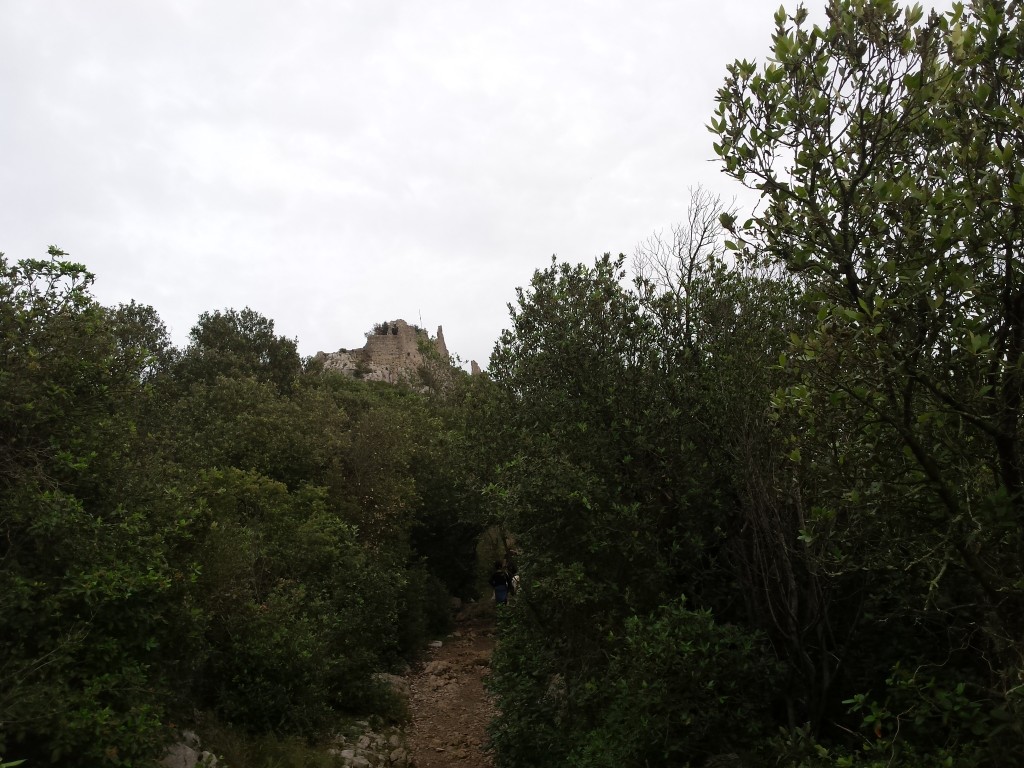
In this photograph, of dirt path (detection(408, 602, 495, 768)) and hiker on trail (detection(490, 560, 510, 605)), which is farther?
→ hiker on trail (detection(490, 560, 510, 605))

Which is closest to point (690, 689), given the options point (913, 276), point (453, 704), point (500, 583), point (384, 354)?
point (913, 276)

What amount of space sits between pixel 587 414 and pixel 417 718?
31.6ft

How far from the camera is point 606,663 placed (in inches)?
376

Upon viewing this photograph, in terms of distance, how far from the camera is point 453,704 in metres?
16.5

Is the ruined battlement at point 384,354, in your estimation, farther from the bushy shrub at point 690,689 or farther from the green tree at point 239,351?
the bushy shrub at point 690,689

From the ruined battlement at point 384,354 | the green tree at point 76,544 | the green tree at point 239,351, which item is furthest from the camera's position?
the ruined battlement at point 384,354

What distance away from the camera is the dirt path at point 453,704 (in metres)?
13.5

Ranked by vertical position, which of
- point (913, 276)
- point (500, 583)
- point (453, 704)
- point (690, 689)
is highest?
point (913, 276)

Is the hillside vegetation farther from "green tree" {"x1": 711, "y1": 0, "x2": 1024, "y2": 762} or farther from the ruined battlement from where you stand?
the ruined battlement

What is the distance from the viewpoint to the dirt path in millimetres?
13523

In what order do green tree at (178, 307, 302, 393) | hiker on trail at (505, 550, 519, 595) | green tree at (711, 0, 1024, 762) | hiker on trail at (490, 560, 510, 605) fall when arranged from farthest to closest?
green tree at (178, 307, 302, 393) < hiker on trail at (490, 560, 510, 605) < hiker on trail at (505, 550, 519, 595) < green tree at (711, 0, 1024, 762)

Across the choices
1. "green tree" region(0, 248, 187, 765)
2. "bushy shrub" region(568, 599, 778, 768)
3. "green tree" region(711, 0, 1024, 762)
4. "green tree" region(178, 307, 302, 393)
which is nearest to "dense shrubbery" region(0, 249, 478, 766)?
"green tree" region(0, 248, 187, 765)

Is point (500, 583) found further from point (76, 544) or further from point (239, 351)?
point (239, 351)

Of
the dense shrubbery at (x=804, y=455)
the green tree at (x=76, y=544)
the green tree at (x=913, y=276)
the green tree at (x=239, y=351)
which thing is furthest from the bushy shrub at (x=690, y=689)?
the green tree at (x=239, y=351)
